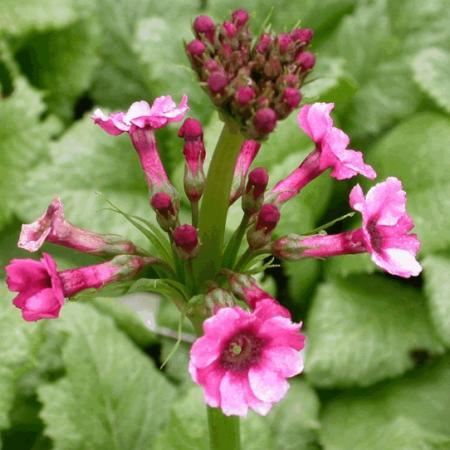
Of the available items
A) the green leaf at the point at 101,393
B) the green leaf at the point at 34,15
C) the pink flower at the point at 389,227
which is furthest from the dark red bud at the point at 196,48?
the green leaf at the point at 34,15

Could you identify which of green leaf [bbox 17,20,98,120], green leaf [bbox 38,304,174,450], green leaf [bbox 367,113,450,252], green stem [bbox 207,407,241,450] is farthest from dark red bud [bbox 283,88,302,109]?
green leaf [bbox 17,20,98,120]

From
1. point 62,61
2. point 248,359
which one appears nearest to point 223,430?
point 248,359

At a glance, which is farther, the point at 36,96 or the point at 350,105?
the point at 350,105

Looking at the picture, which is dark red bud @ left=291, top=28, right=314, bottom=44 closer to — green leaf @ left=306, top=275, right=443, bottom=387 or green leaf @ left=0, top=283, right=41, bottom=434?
green leaf @ left=0, top=283, right=41, bottom=434

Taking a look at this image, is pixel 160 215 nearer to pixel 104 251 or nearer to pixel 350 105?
pixel 104 251

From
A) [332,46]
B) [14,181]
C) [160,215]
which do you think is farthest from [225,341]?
[332,46]

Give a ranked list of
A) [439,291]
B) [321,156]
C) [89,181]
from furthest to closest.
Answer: [89,181]
[439,291]
[321,156]

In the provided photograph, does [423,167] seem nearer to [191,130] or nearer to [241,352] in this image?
[191,130]
